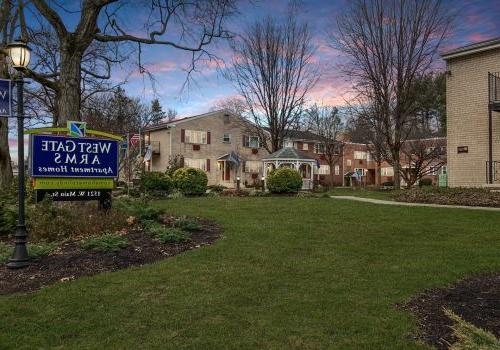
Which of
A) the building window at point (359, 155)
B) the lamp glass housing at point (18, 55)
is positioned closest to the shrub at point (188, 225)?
the lamp glass housing at point (18, 55)

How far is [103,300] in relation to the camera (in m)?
5.36

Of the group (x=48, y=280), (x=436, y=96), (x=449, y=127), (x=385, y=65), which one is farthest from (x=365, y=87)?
(x=48, y=280)

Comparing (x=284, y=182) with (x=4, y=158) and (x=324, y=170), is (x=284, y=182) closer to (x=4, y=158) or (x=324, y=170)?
(x=4, y=158)

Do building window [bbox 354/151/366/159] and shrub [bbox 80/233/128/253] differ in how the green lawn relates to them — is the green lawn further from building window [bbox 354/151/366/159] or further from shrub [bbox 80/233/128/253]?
building window [bbox 354/151/366/159]

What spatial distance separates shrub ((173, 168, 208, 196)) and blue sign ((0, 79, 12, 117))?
45.8 feet

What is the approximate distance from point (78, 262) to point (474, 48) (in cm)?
1767

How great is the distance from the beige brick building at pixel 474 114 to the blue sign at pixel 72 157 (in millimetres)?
14153

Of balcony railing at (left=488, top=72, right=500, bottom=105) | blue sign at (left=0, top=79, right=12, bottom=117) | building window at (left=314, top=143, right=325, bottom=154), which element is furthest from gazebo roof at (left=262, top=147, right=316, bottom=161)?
blue sign at (left=0, top=79, right=12, bottom=117)

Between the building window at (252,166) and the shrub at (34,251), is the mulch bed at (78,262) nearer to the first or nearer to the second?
the shrub at (34,251)

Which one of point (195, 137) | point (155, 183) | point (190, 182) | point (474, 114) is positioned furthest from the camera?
point (195, 137)

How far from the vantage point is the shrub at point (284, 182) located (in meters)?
22.4

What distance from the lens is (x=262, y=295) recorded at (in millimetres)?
5406

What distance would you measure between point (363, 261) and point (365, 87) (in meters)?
20.9

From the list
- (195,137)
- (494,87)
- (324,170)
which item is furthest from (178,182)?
(324,170)
